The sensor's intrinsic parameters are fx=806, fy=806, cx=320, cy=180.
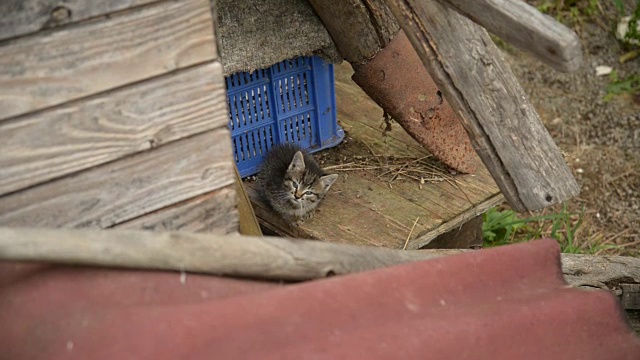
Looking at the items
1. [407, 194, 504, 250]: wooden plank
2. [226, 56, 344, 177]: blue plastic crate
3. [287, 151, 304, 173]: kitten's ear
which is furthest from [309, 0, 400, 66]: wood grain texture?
[407, 194, 504, 250]: wooden plank

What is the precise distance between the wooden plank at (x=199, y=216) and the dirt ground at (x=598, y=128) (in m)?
3.37

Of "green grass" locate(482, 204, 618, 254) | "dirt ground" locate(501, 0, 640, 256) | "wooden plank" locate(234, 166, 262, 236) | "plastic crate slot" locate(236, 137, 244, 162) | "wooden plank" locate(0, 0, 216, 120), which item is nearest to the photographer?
"wooden plank" locate(0, 0, 216, 120)

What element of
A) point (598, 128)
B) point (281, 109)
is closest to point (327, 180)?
point (281, 109)

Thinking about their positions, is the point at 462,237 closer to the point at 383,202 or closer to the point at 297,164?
the point at 383,202

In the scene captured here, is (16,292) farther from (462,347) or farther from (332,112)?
(332,112)

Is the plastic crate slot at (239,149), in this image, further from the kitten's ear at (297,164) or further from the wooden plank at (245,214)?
the wooden plank at (245,214)

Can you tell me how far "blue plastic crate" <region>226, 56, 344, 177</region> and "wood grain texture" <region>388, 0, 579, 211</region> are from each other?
152 centimetres

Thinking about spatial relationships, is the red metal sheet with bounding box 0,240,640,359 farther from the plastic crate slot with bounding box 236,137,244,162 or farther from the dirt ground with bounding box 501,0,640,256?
the dirt ground with bounding box 501,0,640,256

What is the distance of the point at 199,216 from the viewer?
6.57ft

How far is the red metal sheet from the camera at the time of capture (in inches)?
59.4

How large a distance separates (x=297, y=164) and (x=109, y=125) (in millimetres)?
2252

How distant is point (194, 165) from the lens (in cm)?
193

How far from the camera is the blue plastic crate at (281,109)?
3.95 metres

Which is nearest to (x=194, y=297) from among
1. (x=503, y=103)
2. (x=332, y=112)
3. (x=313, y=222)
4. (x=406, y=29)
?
(x=406, y=29)
